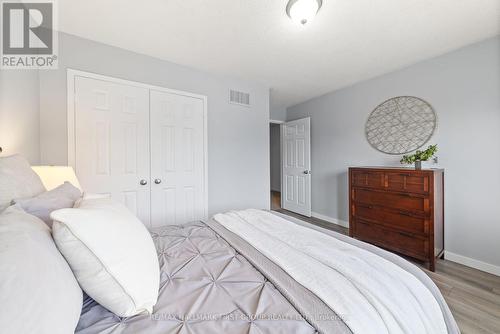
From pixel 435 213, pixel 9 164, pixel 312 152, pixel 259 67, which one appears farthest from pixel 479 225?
pixel 9 164

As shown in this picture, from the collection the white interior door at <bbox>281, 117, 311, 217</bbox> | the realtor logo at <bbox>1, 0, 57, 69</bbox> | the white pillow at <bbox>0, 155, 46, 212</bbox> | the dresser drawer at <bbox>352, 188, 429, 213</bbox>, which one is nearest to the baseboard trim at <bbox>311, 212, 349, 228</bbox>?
the white interior door at <bbox>281, 117, 311, 217</bbox>

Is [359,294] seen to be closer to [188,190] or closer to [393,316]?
[393,316]

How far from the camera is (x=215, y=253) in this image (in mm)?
1140

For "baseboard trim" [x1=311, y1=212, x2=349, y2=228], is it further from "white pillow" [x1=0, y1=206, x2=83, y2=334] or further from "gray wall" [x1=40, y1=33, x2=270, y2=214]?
"white pillow" [x1=0, y1=206, x2=83, y2=334]

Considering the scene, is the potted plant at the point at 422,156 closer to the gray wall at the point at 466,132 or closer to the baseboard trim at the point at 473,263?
the gray wall at the point at 466,132

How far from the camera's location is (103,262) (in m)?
0.64

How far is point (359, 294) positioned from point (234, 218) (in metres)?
1.06

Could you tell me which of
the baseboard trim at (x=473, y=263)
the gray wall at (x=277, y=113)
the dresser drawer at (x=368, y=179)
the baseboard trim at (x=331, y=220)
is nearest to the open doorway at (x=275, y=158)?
the gray wall at (x=277, y=113)

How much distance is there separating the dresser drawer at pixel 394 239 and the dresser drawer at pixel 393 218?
69 millimetres

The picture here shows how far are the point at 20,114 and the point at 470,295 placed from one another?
4.00 metres

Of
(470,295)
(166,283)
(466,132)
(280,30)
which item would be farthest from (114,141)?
(466,132)

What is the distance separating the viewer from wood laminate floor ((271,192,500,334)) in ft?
4.88

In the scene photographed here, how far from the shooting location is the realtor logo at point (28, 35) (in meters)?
1.51

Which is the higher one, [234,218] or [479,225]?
[234,218]
